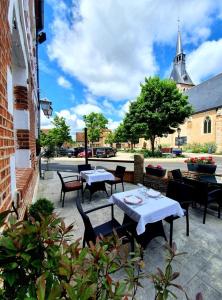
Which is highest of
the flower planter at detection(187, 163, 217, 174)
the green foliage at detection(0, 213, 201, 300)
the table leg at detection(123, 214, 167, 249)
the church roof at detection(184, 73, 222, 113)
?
the church roof at detection(184, 73, 222, 113)

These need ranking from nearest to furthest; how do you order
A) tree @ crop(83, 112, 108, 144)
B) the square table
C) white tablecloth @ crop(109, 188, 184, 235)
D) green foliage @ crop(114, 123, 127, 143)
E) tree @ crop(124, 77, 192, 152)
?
white tablecloth @ crop(109, 188, 184, 235) → the square table → tree @ crop(124, 77, 192, 152) → green foliage @ crop(114, 123, 127, 143) → tree @ crop(83, 112, 108, 144)

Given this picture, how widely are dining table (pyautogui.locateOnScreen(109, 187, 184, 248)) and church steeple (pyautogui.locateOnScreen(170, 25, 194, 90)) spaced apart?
5068cm

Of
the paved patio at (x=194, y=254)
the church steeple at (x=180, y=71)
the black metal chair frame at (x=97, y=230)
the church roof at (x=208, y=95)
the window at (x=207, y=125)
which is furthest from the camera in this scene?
the church steeple at (x=180, y=71)

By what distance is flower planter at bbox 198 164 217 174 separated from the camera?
5539mm

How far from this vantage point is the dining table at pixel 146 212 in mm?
2703

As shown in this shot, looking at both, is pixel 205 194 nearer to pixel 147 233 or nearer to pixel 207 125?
pixel 147 233

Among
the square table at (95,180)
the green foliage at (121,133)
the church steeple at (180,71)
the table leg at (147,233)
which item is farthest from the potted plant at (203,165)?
the church steeple at (180,71)

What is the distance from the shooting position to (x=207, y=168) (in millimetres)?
5633

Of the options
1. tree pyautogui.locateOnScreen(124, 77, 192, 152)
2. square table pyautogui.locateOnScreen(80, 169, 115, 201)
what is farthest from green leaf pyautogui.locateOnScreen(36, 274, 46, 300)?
tree pyautogui.locateOnScreen(124, 77, 192, 152)

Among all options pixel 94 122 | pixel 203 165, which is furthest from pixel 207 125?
pixel 203 165

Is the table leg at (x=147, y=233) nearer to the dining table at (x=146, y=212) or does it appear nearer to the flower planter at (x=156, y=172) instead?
the dining table at (x=146, y=212)

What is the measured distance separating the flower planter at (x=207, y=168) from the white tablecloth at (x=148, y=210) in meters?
3.19

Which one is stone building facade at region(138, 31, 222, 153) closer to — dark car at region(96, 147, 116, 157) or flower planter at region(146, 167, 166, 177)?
dark car at region(96, 147, 116, 157)

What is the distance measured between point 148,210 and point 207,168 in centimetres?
380
